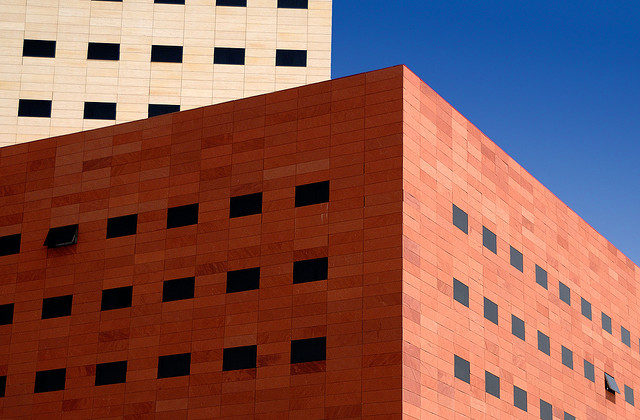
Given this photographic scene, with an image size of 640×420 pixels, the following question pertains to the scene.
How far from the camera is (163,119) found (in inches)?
2308

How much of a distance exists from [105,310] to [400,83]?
59.9 feet

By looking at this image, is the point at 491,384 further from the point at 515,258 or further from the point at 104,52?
the point at 104,52

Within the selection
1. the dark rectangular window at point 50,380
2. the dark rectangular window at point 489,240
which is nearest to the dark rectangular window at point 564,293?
the dark rectangular window at point 489,240

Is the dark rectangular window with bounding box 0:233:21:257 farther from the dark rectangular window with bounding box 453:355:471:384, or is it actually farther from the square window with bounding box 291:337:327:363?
the dark rectangular window with bounding box 453:355:471:384

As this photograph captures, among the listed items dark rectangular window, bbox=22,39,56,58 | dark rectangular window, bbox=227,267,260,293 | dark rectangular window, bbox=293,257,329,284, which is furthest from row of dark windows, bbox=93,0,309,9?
dark rectangular window, bbox=293,257,329,284

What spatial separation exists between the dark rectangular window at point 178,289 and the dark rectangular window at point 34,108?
31.7m

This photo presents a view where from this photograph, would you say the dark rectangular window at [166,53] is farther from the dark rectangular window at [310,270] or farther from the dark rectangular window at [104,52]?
the dark rectangular window at [310,270]

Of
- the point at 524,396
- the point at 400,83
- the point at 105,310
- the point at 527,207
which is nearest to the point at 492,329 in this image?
the point at 524,396

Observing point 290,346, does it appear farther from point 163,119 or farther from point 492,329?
point 163,119

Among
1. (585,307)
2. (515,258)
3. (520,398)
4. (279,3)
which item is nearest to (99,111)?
(279,3)

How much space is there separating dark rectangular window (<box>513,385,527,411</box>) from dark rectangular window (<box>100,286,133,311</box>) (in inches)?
778

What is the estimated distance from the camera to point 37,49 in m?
84.2

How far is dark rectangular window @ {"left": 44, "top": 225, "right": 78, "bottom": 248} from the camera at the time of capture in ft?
192

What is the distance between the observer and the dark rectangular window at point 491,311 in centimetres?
5632
